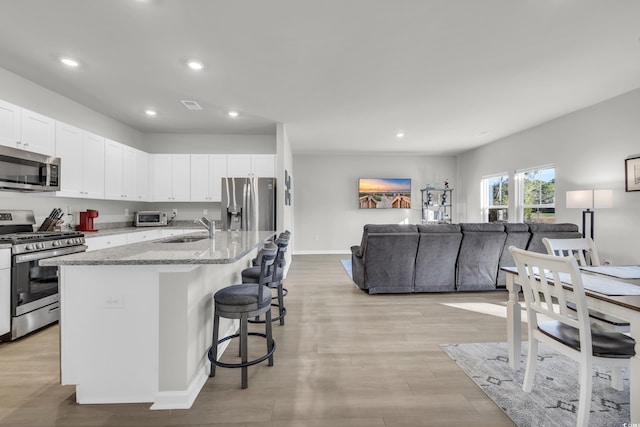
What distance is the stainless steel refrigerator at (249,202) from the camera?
484cm

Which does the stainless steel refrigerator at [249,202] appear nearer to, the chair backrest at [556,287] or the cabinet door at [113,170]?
the cabinet door at [113,170]

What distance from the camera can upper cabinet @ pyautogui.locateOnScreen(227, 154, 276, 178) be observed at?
5.30 meters

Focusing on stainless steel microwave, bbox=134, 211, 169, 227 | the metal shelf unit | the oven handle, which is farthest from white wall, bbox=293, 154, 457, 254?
the oven handle

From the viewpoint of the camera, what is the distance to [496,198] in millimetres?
6676

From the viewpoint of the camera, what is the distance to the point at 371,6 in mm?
2139

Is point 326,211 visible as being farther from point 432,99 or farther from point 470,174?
point 432,99

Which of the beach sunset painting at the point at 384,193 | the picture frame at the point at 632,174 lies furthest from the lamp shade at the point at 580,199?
the beach sunset painting at the point at 384,193

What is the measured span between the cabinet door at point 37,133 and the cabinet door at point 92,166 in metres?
0.48

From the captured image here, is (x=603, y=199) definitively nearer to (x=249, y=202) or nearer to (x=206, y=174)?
(x=249, y=202)

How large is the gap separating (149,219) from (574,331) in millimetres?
5669

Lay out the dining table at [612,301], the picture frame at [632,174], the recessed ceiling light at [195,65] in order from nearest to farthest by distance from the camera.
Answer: the dining table at [612,301] → the recessed ceiling light at [195,65] → the picture frame at [632,174]

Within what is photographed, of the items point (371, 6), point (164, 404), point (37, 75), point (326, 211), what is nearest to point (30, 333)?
point (164, 404)

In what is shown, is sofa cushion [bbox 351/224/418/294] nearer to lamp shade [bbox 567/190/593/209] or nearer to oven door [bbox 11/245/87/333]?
lamp shade [bbox 567/190/593/209]

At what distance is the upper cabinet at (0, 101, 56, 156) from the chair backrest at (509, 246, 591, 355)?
446 cm
